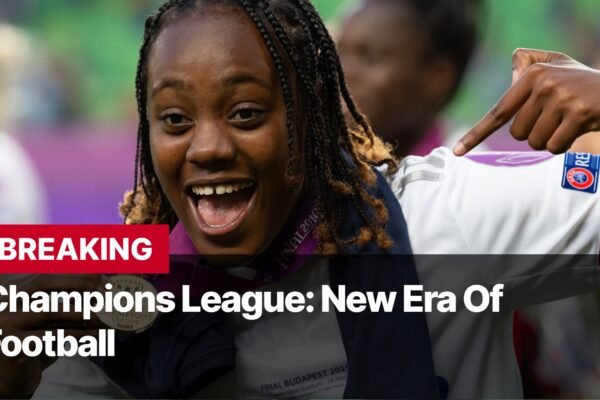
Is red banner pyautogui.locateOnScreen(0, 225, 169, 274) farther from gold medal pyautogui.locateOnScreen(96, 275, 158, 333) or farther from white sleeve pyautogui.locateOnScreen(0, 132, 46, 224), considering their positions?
white sleeve pyautogui.locateOnScreen(0, 132, 46, 224)

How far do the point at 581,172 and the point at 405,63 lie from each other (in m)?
2.30

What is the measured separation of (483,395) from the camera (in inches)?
92.8

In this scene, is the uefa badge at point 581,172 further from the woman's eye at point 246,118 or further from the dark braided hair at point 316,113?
the woman's eye at point 246,118

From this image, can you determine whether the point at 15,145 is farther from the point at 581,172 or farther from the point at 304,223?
the point at 581,172

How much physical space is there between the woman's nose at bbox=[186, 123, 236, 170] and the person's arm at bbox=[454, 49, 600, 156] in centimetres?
42

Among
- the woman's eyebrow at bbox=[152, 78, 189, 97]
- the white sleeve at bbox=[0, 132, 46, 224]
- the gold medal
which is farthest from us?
the white sleeve at bbox=[0, 132, 46, 224]

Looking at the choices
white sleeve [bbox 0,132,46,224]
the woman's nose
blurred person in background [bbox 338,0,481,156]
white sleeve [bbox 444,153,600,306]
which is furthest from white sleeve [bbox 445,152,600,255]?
white sleeve [bbox 0,132,46,224]

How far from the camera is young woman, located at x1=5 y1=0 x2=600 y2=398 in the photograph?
2207mm

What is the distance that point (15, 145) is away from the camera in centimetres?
586

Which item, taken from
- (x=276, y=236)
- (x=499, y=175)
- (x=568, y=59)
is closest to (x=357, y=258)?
(x=276, y=236)

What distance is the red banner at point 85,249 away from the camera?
2480 mm

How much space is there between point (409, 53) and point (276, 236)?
2335mm

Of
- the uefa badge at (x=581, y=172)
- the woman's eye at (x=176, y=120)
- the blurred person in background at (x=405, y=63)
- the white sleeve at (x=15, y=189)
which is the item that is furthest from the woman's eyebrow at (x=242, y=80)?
the white sleeve at (x=15, y=189)

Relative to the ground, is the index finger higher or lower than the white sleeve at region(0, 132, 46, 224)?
lower
